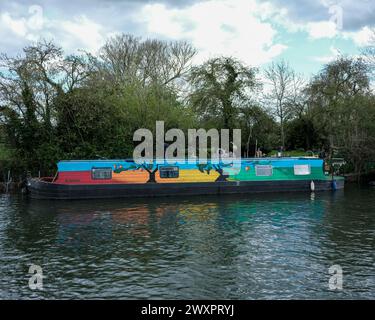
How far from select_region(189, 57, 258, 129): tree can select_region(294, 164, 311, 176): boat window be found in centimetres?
1300

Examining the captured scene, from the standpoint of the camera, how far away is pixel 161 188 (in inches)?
1155

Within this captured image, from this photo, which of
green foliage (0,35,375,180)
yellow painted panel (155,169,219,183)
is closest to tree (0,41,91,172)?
green foliage (0,35,375,180)

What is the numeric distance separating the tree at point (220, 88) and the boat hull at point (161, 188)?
45.6 feet

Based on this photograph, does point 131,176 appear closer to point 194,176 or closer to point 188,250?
point 194,176

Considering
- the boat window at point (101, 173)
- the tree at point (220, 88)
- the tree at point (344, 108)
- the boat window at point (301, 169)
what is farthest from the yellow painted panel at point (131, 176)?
the tree at point (344, 108)

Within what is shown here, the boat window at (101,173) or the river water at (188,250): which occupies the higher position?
the boat window at (101,173)

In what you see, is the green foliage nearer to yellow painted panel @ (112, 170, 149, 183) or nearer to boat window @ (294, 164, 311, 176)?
yellow painted panel @ (112, 170, 149, 183)

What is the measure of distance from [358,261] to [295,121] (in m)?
38.8

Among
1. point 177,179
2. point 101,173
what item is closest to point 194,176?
point 177,179

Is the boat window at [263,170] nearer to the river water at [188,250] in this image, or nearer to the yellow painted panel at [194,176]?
the yellow painted panel at [194,176]

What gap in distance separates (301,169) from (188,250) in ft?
60.4

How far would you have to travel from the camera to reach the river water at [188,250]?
1177 centimetres

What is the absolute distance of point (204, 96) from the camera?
42.9m
